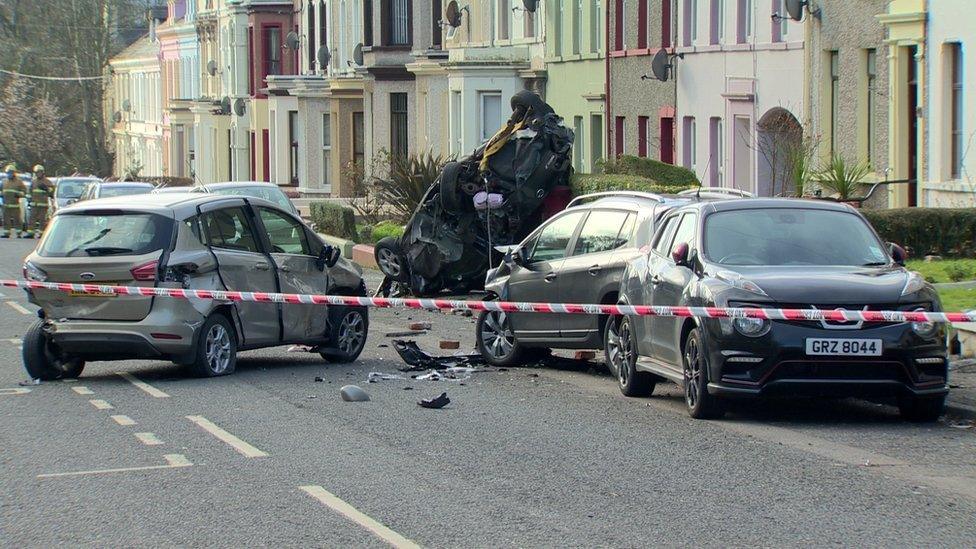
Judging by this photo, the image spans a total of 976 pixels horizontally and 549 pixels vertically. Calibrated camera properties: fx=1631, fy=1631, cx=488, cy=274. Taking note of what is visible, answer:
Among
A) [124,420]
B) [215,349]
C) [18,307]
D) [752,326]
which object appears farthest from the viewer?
[18,307]

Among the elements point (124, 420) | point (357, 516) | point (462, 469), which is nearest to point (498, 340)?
point (124, 420)

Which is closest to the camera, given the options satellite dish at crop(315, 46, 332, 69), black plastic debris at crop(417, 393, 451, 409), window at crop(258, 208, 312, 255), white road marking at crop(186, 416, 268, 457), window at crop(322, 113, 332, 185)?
white road marking at crop(186, 416, 268, 457)

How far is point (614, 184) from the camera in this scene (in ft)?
80.3

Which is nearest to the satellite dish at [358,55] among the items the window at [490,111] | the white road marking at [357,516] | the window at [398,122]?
the window at [398,122]

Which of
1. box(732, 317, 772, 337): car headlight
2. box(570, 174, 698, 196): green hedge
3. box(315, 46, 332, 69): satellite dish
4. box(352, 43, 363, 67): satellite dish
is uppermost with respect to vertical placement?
box(315, 46, 332, 69): satellite dish

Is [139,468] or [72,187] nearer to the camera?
[139,468]

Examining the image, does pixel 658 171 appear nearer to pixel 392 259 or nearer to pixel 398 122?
pixel 392 259

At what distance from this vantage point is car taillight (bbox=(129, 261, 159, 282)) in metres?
13.8

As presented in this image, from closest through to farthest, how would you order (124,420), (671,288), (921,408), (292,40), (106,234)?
(921,408)
(124,420)
(671,288)
(106,234)
(292,40)

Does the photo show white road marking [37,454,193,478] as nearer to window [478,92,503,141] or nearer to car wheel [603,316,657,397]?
car wheel [603,316,657,397]

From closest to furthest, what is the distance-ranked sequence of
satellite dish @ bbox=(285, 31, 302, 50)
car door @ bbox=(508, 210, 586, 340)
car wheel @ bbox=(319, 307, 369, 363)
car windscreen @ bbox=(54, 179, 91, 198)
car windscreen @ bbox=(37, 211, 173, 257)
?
car windscreen @ bbox=(37, 211, 173, 257) → car door @ bbox=(508, 210, 586, 340) → car wheel @ bbox=(319, 307, 369, 363) → car windscreen @ bbox=(54, 179, 91, 198) → satellite dish @ bbox=(285, 31, 302, 50)

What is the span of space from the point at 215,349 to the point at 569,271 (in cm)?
327

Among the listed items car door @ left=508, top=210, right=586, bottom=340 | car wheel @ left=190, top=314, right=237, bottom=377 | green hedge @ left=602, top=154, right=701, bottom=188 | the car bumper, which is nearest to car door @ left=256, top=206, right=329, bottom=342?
car wheel @ left=190, top=314, right=237, bottom=377

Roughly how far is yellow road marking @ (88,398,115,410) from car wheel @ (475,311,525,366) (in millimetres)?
4139
